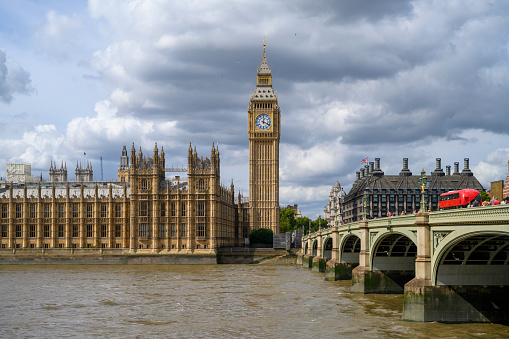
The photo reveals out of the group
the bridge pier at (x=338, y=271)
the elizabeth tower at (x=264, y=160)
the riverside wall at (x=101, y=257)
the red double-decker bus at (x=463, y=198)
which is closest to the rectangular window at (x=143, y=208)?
the riverside wall at (x=101, y=257)

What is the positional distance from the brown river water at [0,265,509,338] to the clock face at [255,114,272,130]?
89.1m

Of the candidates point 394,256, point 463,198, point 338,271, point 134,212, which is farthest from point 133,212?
point 463,198

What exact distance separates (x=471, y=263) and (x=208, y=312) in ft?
61.7

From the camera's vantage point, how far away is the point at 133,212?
391ft

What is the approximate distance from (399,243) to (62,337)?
29.6 metres

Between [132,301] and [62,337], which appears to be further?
[132,301]

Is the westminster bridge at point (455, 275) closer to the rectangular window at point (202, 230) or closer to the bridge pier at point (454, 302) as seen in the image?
the bridge pier at point (454, 302)

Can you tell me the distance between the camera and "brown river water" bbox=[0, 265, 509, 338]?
37188 mm

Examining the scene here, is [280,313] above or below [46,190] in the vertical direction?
below

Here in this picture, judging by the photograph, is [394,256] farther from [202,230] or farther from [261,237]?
[261,237]

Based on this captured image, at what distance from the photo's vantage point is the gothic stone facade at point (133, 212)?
119m

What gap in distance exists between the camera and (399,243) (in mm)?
54781

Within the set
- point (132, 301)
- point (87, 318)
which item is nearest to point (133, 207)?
point (132, 301)

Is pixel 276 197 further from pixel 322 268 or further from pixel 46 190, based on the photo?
pixel 322 268
